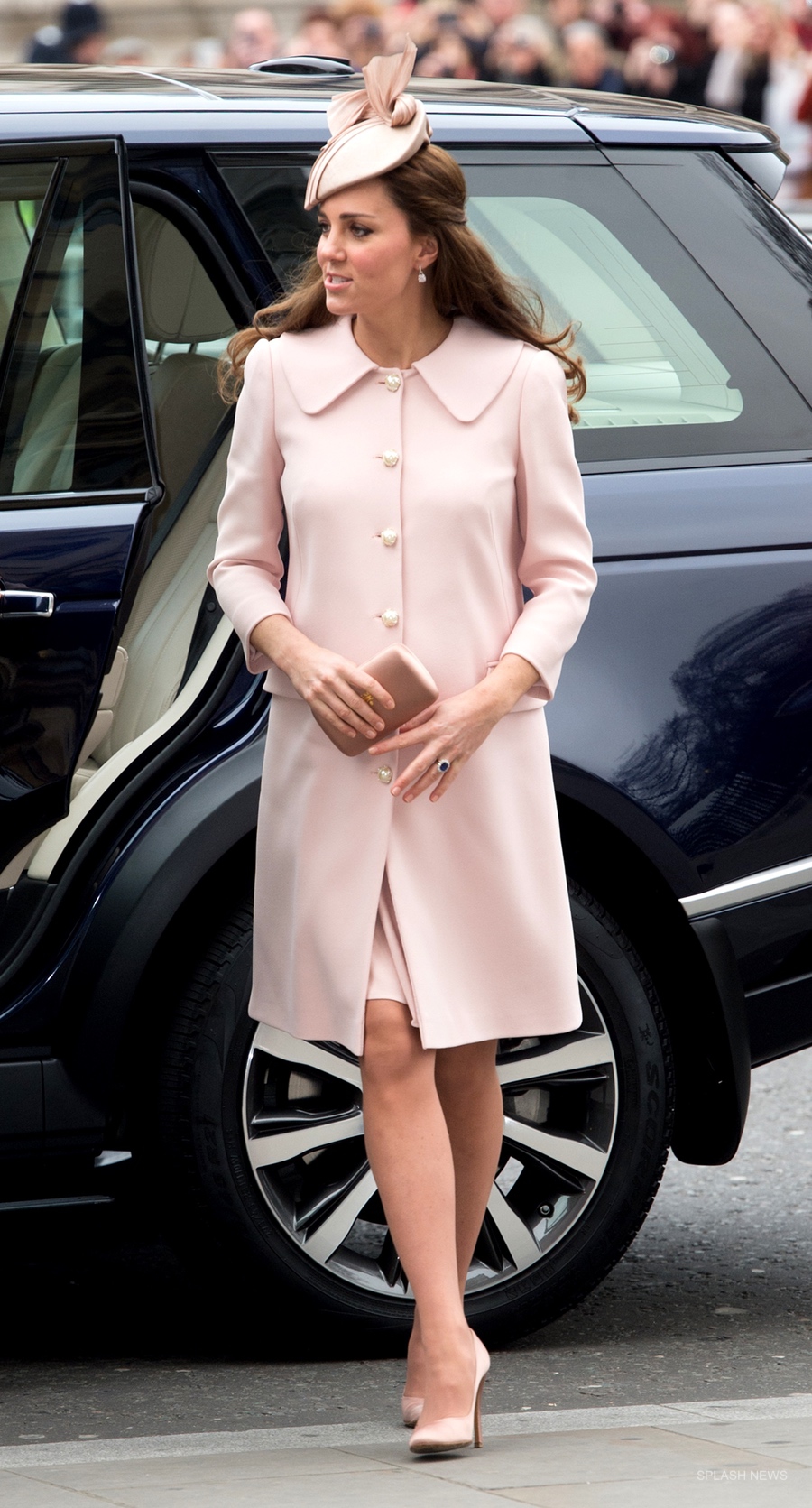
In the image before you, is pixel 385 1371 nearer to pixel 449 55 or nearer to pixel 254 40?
pixel 449 55

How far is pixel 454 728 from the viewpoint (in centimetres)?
278

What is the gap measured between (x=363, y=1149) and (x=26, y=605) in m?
0.96

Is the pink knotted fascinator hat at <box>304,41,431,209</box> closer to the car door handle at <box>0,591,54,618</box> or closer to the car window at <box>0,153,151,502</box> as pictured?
the car window at <box>0,153,151,502</box>

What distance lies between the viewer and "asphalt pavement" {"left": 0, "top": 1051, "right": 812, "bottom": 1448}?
3283mm

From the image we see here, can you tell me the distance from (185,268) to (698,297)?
2.64ft

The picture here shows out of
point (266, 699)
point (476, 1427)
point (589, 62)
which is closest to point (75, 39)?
point (589, 62)

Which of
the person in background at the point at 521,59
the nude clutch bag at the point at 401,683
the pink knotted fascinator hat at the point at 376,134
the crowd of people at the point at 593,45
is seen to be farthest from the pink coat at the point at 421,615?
the person in background at the point at 521,59

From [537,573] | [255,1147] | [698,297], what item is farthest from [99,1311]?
[698,297]

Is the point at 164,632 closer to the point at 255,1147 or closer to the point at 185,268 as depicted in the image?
the point at 185,268

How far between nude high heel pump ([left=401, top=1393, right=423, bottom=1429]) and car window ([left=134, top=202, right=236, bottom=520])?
52.7 inches

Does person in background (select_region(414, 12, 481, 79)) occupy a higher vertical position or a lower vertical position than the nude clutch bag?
higher

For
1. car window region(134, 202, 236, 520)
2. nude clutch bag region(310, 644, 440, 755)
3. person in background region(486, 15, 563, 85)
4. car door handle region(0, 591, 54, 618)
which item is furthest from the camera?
person in background region(486, 15, 563, 85)

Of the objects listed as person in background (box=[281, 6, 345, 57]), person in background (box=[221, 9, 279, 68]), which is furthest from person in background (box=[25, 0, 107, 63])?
person in background (box=[281, 6, 345, 57])

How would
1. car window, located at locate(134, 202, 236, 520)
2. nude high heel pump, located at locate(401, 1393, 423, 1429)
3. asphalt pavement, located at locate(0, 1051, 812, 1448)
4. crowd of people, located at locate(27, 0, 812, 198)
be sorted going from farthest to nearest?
crowd of people, located at locate(27, 0, 812, 198) → car window, located at locate(134, 202, 236, 520) → asphalt pavement, located at locate(0, 1051, 812, 1448) → nude high heel pump, located at locate(401, 1393, 423, 1429)
